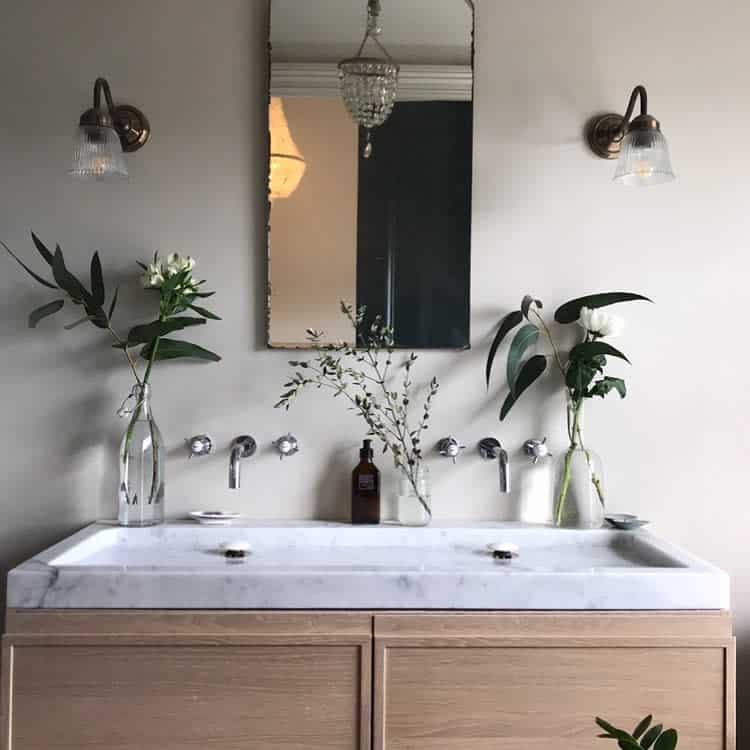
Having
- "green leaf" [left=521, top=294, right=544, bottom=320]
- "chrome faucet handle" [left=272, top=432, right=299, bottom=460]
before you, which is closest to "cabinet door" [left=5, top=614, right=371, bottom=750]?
"chrome faucet handle" [left=272, top=432, right=299, bottom=460]

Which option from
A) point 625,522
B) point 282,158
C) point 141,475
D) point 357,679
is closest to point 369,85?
point 282,158

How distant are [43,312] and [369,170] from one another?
2.48ft

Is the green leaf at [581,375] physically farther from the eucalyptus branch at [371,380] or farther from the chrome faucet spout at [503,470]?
the eucalyptus branch at [371,380]

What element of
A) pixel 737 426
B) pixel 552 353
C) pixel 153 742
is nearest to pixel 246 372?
pixel 552 353

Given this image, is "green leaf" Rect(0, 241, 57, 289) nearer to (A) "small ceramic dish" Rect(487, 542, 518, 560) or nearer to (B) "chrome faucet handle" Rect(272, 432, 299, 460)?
(B) "chrome faucet handle" Rect(272, 432, 299, 460)

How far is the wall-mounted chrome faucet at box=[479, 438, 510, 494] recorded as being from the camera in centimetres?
200

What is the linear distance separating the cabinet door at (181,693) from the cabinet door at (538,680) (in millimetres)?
81

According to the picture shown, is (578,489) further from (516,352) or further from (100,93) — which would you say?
(100,93)

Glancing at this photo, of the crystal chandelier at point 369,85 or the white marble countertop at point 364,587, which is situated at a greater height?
the crystal chandelier at point 369,85

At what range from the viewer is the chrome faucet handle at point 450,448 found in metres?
2.02

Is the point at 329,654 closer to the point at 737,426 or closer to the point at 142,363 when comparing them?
the point at 142,363

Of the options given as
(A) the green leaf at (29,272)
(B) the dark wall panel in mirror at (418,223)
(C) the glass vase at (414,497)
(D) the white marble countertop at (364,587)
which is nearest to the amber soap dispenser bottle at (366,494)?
(C) the glass vase at (414,497)

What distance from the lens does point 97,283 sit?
198 centimetres

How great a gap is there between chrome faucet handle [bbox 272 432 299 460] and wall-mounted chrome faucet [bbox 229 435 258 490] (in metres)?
0.05
